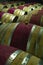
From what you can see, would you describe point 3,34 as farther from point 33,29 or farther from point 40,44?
point 40,44

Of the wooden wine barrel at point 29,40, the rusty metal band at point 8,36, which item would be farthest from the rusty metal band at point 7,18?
the wooden wine barrel at point 29,40

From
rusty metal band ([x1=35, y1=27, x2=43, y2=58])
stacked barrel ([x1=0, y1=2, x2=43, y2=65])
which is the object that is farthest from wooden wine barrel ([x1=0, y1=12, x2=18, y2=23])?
rusty metal band ([x1=35, y1=27, x2=43, y2=58])

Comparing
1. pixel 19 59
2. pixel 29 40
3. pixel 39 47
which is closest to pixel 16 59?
pixel 19 59

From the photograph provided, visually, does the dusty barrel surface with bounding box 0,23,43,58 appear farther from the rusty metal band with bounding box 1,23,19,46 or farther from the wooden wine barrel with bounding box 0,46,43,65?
the wooden wine barrel with bounding box 0,46,43,65

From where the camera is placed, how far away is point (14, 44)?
95.0 inches

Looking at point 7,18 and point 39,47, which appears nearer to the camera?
point 39,47

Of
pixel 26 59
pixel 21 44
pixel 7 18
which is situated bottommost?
pixel 7 18

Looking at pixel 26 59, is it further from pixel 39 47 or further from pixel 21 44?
pixel 21 44

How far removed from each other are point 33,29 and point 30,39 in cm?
21

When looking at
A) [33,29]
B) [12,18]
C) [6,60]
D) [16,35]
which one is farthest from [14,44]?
[12,18]

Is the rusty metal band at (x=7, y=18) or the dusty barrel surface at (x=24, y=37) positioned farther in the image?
the rusty metal band at (x=7, y=18)

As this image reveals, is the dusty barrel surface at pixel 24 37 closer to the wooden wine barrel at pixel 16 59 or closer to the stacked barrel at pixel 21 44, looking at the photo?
the stacked barrel at pixel 21 44

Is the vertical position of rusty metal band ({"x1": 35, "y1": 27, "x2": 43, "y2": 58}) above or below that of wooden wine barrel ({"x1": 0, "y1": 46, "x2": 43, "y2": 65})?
below

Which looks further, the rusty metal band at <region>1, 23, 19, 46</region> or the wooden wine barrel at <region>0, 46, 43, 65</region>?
the rusty metal band at <region>1, 23, 19, 46</region>
